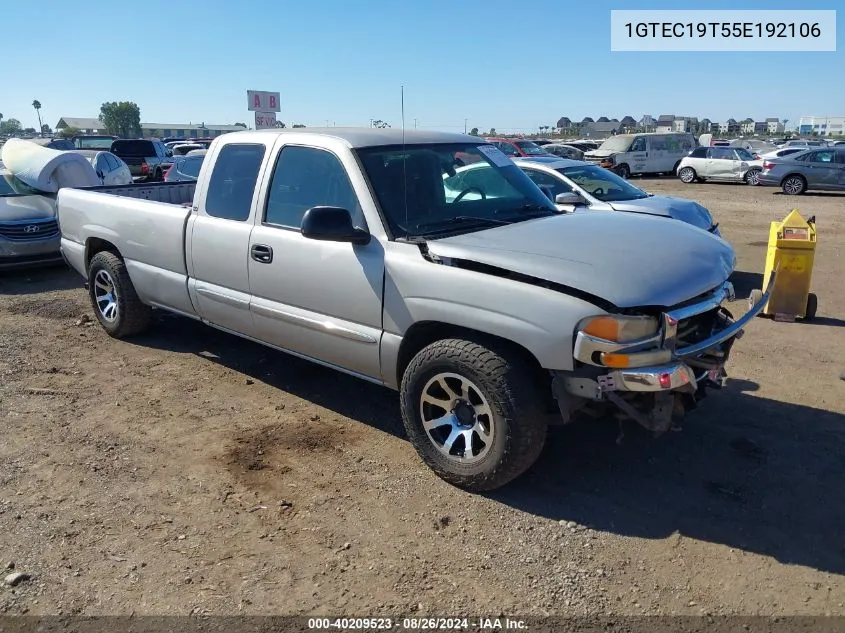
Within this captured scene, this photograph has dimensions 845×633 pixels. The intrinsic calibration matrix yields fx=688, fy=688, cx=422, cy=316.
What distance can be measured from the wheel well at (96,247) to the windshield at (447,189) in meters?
3.31

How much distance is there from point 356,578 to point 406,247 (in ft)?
5.78

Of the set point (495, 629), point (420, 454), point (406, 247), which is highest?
point (406, 247)

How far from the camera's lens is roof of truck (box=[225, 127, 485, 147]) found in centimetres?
442

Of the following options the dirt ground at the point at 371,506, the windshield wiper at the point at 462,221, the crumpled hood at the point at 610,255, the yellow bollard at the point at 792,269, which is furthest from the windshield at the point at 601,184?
the windshield wiper at the point at 462,221

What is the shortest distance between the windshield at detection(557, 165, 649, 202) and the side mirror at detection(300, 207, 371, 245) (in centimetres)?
594

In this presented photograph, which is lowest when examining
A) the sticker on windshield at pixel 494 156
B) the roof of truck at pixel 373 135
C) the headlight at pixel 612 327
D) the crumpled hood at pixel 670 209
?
the headlight at pixel 612 327

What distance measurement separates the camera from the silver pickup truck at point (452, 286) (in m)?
3.34

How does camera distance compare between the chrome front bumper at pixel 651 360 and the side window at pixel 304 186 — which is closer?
the chrome front bumper at pixel 651 360

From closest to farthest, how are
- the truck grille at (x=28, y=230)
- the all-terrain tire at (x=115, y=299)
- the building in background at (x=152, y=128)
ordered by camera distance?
the all-terrain tire at (x=115, y=299), the truck grille at (x=28, y=230), the building in background at (x=152, y=128)

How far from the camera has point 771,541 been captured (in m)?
3.35

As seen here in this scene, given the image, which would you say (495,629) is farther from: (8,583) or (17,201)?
(17,201)

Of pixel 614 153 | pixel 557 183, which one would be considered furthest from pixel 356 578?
pixel 614 153

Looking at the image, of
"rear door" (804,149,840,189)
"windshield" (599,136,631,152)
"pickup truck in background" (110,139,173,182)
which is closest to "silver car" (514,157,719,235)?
"rear door" (804,149,840,189)

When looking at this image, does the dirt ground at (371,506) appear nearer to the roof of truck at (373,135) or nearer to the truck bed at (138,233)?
the truck bed at (138,233)
